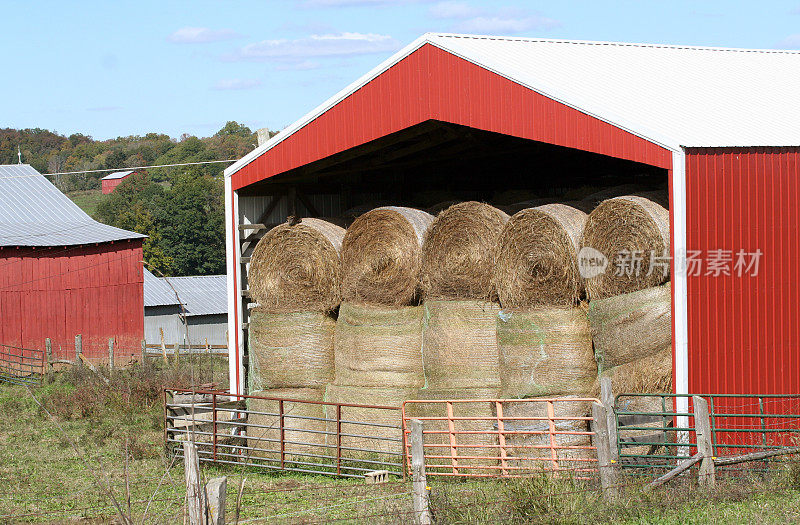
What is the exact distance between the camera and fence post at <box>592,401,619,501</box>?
28.3 ft

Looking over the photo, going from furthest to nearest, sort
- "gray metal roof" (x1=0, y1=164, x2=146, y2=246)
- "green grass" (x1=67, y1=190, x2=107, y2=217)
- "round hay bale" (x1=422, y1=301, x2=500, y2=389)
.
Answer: "green grass" (x1=67, y1=190, x2=107, y2=217)
"gray metal roof" (x1=0, y1=164, x2=146, y2=246)
"round hay bale" (x1=422, y1=301, x2=500, y2=389)

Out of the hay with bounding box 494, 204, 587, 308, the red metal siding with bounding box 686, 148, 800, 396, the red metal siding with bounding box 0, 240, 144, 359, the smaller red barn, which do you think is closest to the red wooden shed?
the red metal siding with bounding box 686, 148, 800, 396

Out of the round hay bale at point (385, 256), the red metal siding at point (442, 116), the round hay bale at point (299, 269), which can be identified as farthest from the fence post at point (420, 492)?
the round hay bale at point (299, 269)

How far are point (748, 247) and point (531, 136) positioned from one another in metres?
2.92

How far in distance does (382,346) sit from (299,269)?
1797 mm

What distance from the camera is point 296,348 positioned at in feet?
45.8

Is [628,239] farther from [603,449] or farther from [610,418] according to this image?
[603,449]

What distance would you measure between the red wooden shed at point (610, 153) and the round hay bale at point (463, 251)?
1111 mm

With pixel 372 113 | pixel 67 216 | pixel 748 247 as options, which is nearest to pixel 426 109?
pixel 372 113

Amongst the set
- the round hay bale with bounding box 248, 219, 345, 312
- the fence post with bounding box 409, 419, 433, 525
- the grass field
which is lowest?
the grass field

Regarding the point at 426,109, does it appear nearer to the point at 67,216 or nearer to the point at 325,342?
the point at 325,342

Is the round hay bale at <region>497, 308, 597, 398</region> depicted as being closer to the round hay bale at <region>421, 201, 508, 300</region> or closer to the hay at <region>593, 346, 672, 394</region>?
the hay at <region>593, 346, 672, 394</region>

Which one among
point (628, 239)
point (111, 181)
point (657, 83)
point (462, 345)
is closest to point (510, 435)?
point (462, 345)

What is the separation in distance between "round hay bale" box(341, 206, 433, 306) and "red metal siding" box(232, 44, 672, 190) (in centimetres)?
137
